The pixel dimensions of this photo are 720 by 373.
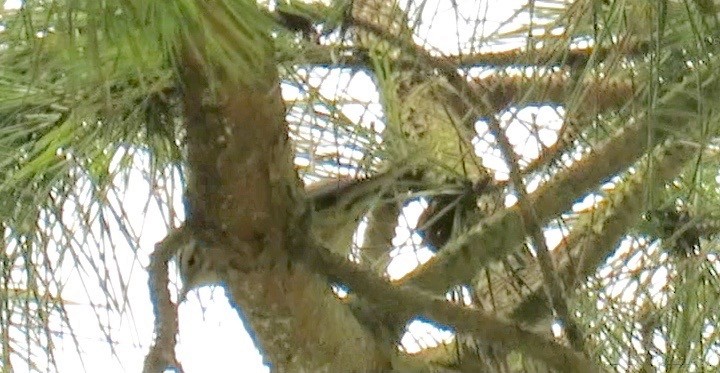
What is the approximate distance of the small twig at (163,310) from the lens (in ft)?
1.48

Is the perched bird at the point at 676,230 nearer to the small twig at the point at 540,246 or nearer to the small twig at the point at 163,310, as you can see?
the small twig at the point at 540,246

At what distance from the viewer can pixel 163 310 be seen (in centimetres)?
46

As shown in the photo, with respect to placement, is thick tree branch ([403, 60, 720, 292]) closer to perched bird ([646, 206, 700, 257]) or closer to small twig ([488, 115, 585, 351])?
small twig ([488, 115, 585, 351])

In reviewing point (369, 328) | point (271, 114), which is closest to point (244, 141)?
point (271, 114)

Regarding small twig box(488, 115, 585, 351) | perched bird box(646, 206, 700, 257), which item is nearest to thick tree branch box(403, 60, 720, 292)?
small twig box(488, 115, 585, 351)

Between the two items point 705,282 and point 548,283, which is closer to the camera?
point 548,283

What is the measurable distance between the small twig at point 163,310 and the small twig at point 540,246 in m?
0.12

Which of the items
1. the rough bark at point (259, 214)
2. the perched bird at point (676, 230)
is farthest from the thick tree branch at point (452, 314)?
the perched bird at point (676, 230)

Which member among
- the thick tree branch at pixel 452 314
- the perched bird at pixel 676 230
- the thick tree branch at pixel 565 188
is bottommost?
the thick tree branch at pixel 452 314

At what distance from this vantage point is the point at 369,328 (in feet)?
1.67

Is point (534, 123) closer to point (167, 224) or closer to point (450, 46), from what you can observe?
point (450, 46)

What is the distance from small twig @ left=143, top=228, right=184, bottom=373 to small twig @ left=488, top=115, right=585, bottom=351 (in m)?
0.12

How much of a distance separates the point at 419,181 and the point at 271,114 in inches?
5.6

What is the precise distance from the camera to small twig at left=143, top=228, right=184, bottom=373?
45 centimetres
